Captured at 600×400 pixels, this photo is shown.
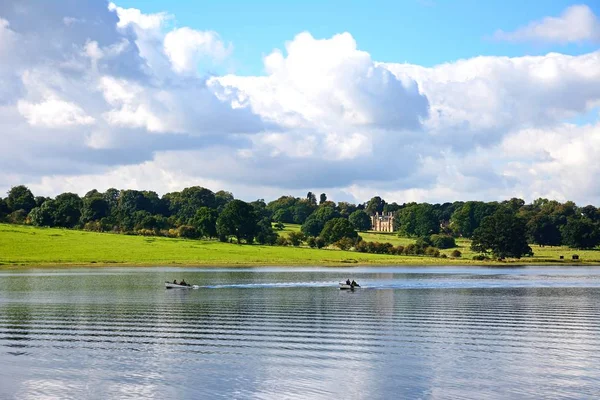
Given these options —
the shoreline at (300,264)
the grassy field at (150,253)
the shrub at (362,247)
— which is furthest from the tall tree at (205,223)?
the shoreline at (300,264)

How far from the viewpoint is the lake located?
35219mm

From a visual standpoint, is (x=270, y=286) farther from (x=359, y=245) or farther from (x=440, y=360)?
(x=359, y=245)

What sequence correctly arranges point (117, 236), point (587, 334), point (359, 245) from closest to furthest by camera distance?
1. point (587, 334)
2. point (117, 236)
3. point (359, 245)

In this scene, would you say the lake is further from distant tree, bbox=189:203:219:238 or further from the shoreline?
distant tree, bbox=189:203:219:238

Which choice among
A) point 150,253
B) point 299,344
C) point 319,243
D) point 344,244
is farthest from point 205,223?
point 299,344

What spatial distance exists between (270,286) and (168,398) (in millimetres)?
62283

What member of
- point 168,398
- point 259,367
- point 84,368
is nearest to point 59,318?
point 84,368

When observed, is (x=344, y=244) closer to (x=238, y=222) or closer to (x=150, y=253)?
(x=238, y=222)

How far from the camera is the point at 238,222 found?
192 metres

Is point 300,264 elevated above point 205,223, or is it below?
below

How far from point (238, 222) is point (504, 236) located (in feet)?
202

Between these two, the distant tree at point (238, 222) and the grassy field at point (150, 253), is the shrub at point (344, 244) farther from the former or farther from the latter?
the distant tree at point (238, 222)

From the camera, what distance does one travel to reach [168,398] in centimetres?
3322

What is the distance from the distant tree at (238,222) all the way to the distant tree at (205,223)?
87.7 inches
